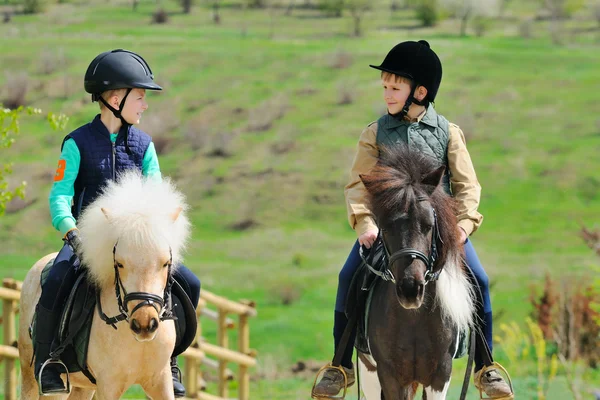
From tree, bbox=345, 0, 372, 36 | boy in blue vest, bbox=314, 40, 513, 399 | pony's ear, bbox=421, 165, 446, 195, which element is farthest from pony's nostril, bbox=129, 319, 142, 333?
tree, bbox=345, 0, 372, 36

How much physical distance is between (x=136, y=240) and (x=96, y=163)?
3.17 feet

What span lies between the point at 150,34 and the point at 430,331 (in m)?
25.5

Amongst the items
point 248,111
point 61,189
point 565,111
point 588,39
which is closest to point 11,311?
point 61,189

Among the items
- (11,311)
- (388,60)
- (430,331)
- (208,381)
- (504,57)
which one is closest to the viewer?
(430,331)

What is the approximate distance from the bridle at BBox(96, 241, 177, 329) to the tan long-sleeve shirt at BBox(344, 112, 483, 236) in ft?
4.18

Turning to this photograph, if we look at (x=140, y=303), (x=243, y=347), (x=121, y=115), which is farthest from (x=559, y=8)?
(x=140, y=303)

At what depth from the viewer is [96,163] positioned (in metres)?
6.01

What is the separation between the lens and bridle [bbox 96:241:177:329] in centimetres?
512

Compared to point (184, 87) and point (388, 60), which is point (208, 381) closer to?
point (184, 87)

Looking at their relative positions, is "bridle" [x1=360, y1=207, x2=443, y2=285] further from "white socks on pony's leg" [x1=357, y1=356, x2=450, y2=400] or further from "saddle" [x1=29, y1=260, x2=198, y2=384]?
"saddle" [x1=29, y1=260, x2=198, y2=384]

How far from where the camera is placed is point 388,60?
21.0ft

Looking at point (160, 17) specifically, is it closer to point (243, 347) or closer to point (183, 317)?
point (243, 347)

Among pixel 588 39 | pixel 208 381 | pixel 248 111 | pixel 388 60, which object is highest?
pixel 388 60

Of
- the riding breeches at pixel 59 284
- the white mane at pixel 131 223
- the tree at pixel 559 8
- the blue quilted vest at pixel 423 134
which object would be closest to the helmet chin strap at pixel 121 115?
the white mane at pixel 131 223
